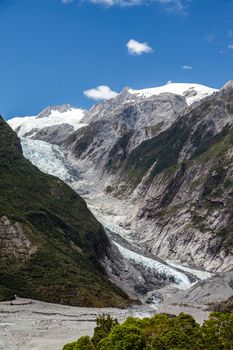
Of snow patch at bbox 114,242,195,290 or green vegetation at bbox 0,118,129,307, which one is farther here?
snow patch at bbox 114,242,195,290

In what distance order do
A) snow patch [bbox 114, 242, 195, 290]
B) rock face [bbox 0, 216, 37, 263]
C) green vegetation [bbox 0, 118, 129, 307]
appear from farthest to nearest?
snow patch [bbox 114, 242, 195, 290] → rock face [bbox 0, 216, 37, 263] → green vegetation [bbox 0, 118, 129, 307]

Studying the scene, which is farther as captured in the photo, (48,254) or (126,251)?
(126,251)

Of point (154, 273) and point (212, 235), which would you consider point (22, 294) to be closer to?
point (154, 273)

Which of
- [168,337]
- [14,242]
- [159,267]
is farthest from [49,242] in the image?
[168,337]

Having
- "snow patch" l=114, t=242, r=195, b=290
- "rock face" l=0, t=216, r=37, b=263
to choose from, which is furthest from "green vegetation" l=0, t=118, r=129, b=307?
"snow patch" l=114, t=242, r=195, b=290

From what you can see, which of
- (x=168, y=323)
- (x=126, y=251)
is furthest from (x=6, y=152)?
(x=168, y=323)

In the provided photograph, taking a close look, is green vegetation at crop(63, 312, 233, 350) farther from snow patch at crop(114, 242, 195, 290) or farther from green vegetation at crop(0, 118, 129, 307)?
snow patch at crop(114, 242, 195, 290)

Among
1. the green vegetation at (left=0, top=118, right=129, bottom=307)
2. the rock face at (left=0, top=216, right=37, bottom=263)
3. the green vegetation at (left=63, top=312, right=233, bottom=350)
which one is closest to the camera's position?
the green vegetation at (left=63, top=312, right=233, bottom=350)

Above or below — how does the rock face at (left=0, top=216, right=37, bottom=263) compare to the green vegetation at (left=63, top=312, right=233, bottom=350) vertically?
above

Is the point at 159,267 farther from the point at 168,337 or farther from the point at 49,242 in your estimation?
the point at 168,337
